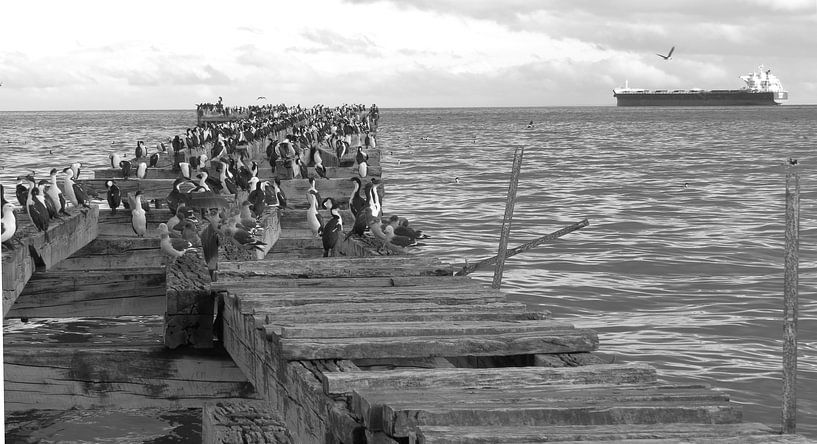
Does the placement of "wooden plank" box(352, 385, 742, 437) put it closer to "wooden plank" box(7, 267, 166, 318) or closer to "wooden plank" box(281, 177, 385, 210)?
"wooden plank" box(7, 267, 166, 318)

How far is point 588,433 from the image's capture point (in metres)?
3.97

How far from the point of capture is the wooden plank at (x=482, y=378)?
470 centimetres

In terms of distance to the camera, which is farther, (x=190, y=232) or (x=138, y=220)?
(x=138, y=220)

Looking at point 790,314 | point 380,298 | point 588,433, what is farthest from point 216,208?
point 588,433

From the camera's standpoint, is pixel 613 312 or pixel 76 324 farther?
pixel 613 312

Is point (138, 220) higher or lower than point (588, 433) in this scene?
lower

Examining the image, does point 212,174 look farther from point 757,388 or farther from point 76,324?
point 757,388

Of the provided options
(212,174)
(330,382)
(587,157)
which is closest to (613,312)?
(330,382)

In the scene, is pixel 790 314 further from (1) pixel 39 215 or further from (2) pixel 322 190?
(2) pixel 322 190

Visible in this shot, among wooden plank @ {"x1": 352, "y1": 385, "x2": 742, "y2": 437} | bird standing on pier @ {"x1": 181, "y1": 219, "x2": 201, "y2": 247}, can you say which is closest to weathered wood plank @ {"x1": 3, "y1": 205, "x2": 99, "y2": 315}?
bird standing on pier @ {"x1": 181, "y1": 219, "x2": 201, "y2": 247}

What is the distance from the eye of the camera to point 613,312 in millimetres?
15109

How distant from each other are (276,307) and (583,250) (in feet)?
51.4

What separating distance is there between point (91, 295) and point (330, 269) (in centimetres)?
287

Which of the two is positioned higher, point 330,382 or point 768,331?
point 330,382
